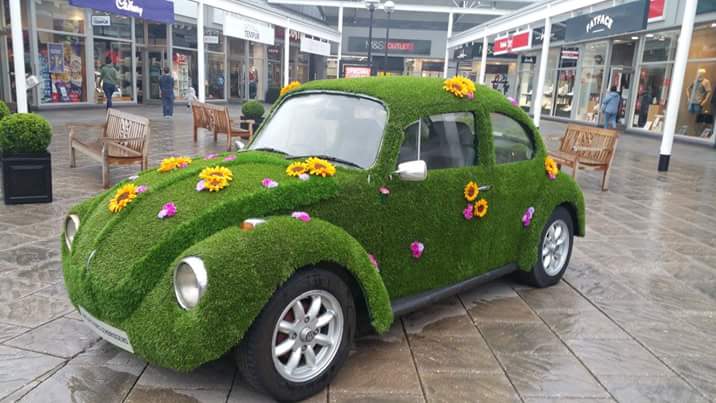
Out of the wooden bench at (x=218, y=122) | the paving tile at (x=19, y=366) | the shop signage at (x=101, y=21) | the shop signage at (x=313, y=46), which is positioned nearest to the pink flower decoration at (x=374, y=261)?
the paving tile at (x=19, y=366)

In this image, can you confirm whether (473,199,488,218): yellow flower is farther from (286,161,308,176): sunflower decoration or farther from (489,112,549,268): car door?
(286,161,308,176): sunflower decoration

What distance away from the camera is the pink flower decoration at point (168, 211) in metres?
3.11

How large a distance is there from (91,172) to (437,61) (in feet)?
154

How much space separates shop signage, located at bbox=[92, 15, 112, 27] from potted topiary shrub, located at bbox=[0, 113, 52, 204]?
16869mm

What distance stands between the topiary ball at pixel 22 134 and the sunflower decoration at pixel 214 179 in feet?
15.8

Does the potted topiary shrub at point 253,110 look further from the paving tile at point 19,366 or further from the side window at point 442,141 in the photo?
the paving tile at point 19,366

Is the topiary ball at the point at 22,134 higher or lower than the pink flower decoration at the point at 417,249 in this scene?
higher

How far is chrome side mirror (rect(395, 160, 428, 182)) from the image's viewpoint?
3373mm

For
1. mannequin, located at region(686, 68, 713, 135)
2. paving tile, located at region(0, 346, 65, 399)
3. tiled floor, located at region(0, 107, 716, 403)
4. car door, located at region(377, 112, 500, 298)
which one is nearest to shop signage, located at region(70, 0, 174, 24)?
tiled floor, located at region(0, 107, 716, 403)

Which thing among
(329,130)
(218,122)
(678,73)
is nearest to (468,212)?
(329,130)

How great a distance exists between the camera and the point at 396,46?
171 ft

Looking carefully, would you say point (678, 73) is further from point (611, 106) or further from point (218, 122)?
point (218, 122)

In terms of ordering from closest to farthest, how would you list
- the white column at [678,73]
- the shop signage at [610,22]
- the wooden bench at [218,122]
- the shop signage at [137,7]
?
the white column at [678,73] < the wooden bench at [218,122] < the shop signage at [137,7] < the shop signage at [610,22]

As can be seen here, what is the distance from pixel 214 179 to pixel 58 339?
62.0 inches
